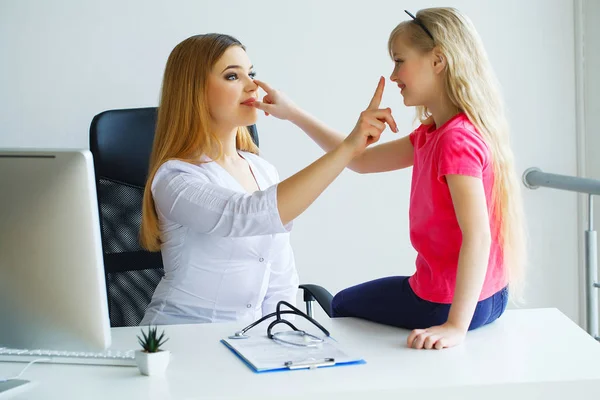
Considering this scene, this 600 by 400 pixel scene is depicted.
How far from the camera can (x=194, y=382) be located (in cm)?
125

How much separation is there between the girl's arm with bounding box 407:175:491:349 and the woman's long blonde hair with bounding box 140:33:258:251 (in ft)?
2.48

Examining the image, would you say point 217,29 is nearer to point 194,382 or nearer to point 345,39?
point 345,39

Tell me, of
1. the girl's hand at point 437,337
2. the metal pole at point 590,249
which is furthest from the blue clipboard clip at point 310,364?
the metal pole at point 590,249

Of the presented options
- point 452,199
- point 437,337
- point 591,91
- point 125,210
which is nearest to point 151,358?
point 437,337

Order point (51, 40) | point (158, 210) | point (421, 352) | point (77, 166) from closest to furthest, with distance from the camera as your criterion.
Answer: point (77, 166) → point (421, 352) → point (158, 210) → point (51, 40)

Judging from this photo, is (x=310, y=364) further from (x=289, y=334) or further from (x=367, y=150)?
(x=367, y=150)

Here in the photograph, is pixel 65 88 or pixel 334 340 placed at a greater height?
pixel 65 88

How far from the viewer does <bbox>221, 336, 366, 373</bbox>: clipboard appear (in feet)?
4.25

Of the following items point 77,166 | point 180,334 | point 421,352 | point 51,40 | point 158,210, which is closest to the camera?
point 77,166

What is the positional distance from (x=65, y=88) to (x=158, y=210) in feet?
2.96

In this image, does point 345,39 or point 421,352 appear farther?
point 345,39

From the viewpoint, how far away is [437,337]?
1398 millimetres

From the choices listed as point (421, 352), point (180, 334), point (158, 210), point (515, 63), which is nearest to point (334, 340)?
point (421, 352)

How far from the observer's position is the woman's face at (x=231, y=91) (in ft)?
6.45
